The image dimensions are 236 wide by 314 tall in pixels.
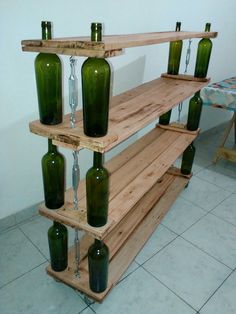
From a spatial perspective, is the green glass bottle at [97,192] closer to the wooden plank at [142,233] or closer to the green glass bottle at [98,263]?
the green glass bottle at [98,263]

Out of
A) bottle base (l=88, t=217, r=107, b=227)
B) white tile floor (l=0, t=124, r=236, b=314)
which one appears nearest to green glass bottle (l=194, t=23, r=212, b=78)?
white tile floor (l=0, t=124, r=236, b=314)

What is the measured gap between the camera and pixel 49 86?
976 mm

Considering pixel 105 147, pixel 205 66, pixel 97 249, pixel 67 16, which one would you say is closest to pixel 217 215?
pixel 205 66

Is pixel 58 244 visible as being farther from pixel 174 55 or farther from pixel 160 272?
pixel 174 55

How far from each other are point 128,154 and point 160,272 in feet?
2.29

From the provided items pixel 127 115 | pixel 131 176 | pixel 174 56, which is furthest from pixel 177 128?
pixel 127 115

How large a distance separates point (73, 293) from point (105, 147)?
0.92 metres

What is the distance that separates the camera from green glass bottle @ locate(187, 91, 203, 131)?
77.3 inches

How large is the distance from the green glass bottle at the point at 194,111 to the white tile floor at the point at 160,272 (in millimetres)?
601

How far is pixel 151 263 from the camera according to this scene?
1.60m

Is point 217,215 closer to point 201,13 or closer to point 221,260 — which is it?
point 221,260

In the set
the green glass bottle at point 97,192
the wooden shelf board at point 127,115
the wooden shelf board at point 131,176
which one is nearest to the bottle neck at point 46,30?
the wooden shelf board at point 127,115

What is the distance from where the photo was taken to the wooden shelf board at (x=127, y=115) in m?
0.89

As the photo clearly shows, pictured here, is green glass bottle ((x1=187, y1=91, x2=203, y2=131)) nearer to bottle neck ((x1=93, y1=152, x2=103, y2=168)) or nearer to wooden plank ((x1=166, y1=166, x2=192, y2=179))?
wooden plank ((x1=166, y1=166, x2=192, y2=179))
